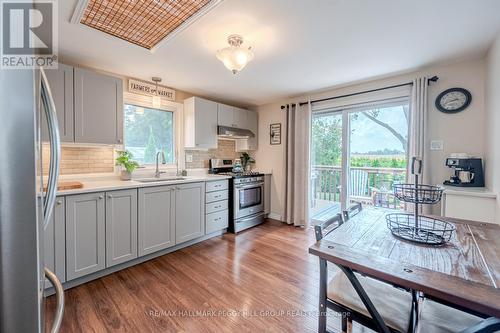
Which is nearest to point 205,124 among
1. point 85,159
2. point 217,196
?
point 217,196

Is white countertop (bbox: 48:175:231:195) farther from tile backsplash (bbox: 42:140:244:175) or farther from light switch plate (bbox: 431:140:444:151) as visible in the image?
light switch plate (bbox: 431:140:444:151)

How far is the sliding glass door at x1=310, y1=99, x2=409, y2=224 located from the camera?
9.84ft

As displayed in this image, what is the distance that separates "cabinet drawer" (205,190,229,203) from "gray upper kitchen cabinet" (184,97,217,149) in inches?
30.9

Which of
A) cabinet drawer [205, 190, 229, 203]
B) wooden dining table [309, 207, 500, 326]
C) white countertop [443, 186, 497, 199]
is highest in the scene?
white countertop [443, 186, 497, 199]

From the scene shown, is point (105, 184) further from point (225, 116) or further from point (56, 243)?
point (225, 116)

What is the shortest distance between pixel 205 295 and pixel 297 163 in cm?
255

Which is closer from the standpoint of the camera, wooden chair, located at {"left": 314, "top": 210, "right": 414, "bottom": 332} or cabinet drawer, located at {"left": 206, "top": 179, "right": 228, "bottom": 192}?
wooden chair, located at {"left": 314, "top": 210, "right": 414, "bottom": 332}

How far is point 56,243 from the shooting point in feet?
6.13

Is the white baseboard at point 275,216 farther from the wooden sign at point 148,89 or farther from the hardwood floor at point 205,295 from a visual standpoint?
the wooden sign at point 148,89

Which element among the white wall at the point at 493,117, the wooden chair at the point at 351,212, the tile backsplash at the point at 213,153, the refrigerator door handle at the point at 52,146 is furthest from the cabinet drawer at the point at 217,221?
the white wall at the point at 493,117

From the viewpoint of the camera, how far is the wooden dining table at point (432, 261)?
2.29ft

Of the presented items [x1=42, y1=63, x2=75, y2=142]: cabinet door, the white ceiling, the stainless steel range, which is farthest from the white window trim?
[x1=42, y1=63, x2=75, y2=142]: cabinet door

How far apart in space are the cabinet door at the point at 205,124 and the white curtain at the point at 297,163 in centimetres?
132

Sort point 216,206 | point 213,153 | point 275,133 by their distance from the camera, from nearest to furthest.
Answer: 1. point 216,206
2. point 213,153
3. point 275,133
